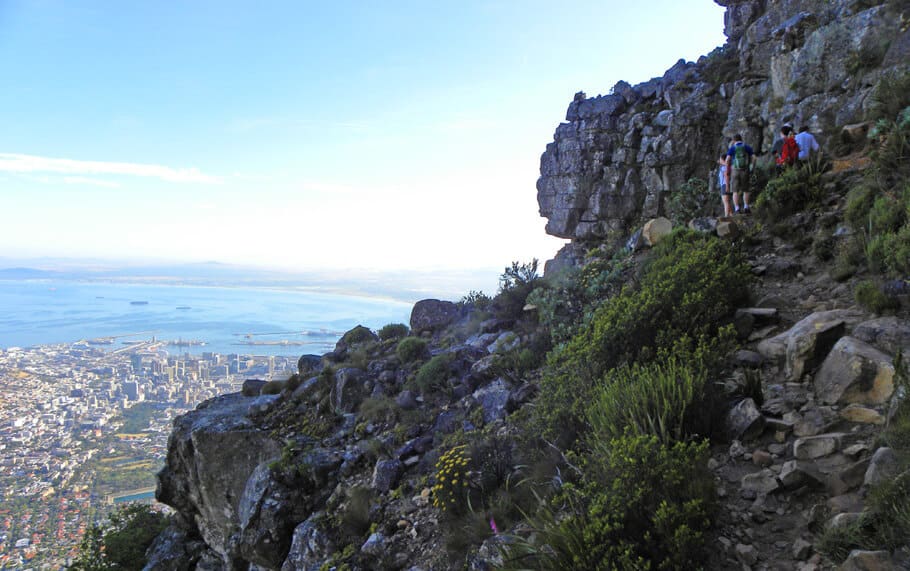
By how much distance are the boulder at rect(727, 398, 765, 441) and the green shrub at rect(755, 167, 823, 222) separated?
212 inches

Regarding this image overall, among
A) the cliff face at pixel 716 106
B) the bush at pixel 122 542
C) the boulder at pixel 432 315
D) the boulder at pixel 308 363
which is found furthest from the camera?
the boulder at pixel 308 363

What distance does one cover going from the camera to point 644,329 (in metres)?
5.35

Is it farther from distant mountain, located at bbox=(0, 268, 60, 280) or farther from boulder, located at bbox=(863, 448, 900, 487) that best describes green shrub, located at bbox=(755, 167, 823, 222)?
distant mountain, located at bbox=(0, 268, 60, 280)

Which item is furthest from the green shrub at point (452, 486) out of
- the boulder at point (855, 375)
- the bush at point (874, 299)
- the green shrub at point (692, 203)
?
the green shrub at point (692, 203)

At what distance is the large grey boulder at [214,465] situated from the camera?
9531 millimetres

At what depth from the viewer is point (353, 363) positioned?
1216 centimetres

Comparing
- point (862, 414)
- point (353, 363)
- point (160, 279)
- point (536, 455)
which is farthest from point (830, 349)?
point (160, 279)

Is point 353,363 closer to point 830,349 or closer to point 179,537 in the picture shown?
point 179,537

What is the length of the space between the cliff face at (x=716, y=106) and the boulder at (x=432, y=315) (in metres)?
7.20

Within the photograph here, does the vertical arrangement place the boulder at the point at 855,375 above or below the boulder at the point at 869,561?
above

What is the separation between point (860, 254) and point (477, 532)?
569 centimetres

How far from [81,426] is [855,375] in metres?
38.4

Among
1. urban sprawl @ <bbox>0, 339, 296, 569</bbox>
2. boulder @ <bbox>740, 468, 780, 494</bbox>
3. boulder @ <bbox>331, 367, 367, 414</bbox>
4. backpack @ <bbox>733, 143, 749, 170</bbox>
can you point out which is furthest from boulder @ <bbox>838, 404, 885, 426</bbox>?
urban sprawl @ <bbox>0, 339, 296, 569</bbox>

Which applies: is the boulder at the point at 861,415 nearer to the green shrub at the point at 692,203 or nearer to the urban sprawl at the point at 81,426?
the green shrub at the point at 692,203
